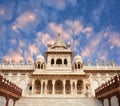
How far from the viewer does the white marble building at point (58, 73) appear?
36.8 meters

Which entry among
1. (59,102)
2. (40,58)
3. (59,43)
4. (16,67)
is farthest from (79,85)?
(16,67)

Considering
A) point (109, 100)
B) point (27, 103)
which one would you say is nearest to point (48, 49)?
point (27, 103)

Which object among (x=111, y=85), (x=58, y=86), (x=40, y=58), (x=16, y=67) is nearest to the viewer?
(x=111, y=85)

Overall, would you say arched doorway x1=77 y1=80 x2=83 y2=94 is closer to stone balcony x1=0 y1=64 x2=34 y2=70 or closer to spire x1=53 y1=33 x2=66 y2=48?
spire x1=53 y1=33 x2=66 y2=48

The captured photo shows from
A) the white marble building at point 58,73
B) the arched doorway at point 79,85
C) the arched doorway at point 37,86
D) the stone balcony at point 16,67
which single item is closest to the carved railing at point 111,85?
the white marble building at point 58,73

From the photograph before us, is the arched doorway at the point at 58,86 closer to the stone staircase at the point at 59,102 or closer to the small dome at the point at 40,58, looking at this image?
the small dome at the point at 40,58

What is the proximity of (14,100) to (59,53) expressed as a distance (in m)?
21.4

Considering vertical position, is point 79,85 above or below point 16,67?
below

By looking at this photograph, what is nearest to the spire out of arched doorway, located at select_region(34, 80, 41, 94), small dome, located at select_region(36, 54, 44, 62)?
small dome, located at select_region(36, 54, 44, 62)

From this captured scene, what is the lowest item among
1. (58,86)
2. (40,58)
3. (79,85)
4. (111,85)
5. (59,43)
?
(111,85)

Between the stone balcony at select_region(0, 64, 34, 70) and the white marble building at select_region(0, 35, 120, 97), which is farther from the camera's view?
the stone balcony at select_region(0, 64, 34, 70)

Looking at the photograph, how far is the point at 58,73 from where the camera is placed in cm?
3712

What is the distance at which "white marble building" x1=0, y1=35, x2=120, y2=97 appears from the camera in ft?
121

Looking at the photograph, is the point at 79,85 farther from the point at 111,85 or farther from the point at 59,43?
the point at 111,85
